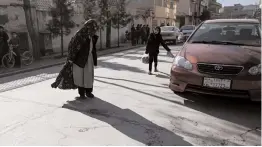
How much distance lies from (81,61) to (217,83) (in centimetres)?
260

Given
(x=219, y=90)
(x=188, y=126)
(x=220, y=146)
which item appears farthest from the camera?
(x=219, y=90)

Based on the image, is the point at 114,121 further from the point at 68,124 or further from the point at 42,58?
the point at 42,58

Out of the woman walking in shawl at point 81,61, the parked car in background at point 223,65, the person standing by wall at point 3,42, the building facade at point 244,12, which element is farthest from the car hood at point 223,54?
the building facade at point 244,12

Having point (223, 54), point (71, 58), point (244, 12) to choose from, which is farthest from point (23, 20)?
point (244, 12)

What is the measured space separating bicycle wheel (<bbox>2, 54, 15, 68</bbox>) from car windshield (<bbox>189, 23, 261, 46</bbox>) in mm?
6993

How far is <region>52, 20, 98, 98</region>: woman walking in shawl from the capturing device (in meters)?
5.65

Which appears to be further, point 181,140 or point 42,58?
point 42,58

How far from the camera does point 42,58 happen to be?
13.5m

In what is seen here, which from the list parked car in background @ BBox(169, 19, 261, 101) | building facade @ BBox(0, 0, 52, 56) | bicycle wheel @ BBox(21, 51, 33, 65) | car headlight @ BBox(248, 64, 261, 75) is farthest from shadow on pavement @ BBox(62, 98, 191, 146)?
building facade @ BBox(0, 0, 52, 56)

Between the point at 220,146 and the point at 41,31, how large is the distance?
40.2 ft

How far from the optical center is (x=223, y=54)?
203 inches

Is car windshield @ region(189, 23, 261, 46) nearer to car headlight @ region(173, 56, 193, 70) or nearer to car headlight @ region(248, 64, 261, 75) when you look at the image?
car headlight @ region(173, 56, 193, 70)

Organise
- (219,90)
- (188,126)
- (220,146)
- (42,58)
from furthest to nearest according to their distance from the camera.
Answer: (42,58)
(219,90)
(188,126)
(220,146)

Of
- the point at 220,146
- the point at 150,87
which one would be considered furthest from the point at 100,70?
the point at 220,146
